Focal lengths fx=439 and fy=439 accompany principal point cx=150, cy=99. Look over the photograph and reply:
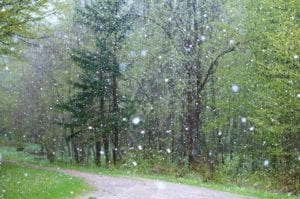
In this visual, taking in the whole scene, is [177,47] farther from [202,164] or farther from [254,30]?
[202,164]

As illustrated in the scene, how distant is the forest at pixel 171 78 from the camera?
21062mm

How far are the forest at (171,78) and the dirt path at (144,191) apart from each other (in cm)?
493

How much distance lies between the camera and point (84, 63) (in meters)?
28.8

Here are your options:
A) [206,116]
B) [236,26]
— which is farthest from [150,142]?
[236,26]

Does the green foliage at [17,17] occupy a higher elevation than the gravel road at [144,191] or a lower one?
higher

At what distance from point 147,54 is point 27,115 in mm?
14096

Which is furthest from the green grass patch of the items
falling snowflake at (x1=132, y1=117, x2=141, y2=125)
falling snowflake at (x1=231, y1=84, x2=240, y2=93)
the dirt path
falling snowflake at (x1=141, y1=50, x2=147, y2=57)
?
falling snowflake at (x1=132, y1=117, x2=141, y2=125)

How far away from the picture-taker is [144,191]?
49.5ft

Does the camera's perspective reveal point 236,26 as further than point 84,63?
No

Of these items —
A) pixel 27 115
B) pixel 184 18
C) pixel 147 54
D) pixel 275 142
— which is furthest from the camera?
pixel 27 115

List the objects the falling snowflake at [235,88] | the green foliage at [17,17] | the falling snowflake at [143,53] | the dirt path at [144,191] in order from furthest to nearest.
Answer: the falling snowflake at [143,53], the falling snowflake at [235,88], the green foliage at [17,17], the dirt path at [144,191]

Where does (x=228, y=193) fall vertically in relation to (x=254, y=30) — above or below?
below

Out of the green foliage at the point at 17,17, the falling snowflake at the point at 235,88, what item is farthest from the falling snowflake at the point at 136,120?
the green foliage at the point at 17,17

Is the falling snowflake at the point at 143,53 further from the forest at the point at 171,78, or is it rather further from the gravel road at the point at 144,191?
the gravel road at the point at 144,191
